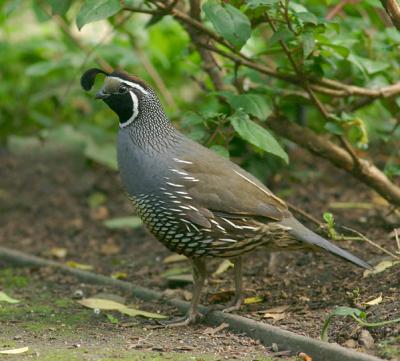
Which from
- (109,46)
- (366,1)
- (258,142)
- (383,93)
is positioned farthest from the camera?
(109,46)

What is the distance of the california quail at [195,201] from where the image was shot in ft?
17.0

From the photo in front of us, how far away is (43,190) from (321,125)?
3037 millimetres

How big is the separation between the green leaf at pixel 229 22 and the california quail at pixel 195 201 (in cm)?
69

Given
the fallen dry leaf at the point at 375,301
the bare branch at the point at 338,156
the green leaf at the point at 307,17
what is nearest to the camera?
the fallen dry leaf at the point at 375,301

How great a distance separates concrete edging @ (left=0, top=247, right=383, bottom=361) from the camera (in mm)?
4219

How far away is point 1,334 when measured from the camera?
4.93 metres

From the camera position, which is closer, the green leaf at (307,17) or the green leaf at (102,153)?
the green leaf at (307,17)

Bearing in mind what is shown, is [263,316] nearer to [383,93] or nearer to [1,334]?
[1,334]

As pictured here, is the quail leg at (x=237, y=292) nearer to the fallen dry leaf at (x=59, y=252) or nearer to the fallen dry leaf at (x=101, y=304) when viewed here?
the fallen dry leaf at (x=101, y=304)

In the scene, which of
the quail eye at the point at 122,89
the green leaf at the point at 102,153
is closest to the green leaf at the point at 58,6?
the quail eye at the point at 122,89

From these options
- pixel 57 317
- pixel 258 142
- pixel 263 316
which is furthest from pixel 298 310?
pixel 57 317

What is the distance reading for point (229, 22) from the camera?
200 inches

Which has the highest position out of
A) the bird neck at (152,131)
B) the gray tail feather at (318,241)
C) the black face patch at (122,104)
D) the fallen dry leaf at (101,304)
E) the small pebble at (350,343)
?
the black face patch at (122,104)

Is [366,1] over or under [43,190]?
over
